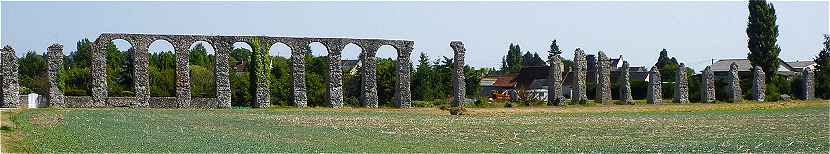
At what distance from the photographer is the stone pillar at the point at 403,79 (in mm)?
50156

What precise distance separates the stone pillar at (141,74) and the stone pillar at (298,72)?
21.2 feet

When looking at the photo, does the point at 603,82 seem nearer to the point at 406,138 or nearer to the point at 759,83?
the point at 759,83

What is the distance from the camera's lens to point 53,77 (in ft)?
150

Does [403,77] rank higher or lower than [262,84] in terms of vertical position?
higher

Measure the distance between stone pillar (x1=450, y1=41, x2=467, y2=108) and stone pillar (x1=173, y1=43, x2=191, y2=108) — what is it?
12.4m

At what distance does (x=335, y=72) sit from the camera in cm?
4997

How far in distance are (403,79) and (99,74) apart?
13.8 m

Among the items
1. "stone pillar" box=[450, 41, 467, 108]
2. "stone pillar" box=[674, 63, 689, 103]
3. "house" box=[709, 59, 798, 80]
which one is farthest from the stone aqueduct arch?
"house" box=[709, 59, 798, 80]

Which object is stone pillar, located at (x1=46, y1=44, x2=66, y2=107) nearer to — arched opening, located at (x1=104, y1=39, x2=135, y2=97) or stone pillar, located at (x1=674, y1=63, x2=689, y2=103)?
arched opening, located at (x1=104, y1=39, x2=135, y2=97)

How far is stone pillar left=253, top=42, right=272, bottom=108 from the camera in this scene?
4866cm

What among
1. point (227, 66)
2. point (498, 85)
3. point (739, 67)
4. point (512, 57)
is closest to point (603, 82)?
point (227, 66)

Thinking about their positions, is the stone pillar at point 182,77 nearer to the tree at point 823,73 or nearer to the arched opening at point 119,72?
the arched opening at point 119,72

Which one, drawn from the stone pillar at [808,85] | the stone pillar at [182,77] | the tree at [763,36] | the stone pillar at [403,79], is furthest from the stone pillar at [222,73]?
the stone pillar at [808,85]

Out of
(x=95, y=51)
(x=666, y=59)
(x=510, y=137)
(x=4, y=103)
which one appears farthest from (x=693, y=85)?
(x=666, y=59)
